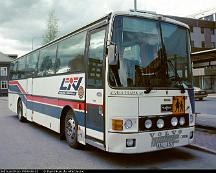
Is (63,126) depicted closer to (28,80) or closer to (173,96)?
(173,96)

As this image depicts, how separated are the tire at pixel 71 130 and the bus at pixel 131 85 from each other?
26 millimetres

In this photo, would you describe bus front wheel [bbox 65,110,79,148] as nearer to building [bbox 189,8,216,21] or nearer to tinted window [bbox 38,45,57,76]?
tinted window [bbox 38,45,57,76]

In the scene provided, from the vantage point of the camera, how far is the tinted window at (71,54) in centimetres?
747

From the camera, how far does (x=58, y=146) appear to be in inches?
316

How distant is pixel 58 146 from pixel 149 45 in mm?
3764

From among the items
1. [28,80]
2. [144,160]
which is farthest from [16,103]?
[144,160]

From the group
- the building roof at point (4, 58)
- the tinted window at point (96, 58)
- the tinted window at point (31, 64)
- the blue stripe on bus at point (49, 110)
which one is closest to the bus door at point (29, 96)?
the blue stripe on bus at point (49, 110)

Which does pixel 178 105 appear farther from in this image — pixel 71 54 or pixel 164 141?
pixel 71 54

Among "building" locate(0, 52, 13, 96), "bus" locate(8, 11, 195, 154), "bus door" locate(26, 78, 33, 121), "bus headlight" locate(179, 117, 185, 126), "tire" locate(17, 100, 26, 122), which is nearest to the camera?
"bus" locate(8, 11, 195, 154)

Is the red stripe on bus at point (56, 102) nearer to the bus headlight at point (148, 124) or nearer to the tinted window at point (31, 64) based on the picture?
the tinted window at point (31, 64)

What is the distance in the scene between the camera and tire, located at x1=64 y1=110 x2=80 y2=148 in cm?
750

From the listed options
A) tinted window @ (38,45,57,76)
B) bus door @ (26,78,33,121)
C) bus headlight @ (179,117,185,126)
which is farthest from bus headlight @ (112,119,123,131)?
bus door @ (26,78,33,121)

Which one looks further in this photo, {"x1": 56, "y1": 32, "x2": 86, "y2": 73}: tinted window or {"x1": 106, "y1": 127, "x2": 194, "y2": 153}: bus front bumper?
{"x1": 56, "y1": 32, "x2": 86, "y2": 73}: tinted window

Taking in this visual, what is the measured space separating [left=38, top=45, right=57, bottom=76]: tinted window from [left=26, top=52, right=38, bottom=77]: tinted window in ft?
1.94
